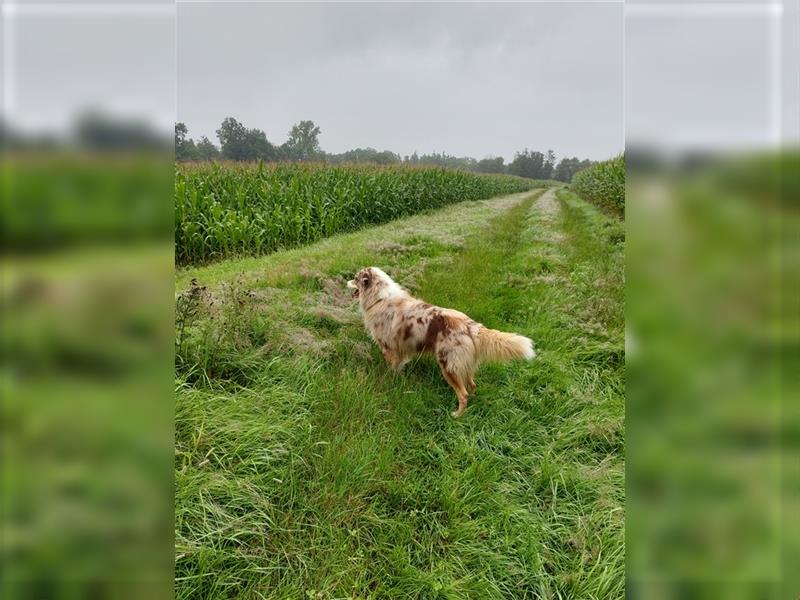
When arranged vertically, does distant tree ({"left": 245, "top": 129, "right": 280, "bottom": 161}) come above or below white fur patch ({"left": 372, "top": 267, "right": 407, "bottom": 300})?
above

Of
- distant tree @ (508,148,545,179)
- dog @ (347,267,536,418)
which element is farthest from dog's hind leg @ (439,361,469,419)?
distant tree @ (508,148,545,179)

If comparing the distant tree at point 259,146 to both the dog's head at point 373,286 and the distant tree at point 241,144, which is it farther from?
the dog's head at point 373,286

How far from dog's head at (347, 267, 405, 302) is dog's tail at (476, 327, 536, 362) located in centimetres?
124

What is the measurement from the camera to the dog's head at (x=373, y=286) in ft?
14.4

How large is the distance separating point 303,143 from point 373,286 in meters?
14.7

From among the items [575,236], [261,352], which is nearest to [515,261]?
[575,236]

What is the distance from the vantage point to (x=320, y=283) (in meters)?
5.97

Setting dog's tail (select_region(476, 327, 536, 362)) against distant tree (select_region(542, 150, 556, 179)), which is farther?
distant tree (select_region(542, 150, 556, 179))

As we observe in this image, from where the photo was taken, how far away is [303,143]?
1706 centimetres

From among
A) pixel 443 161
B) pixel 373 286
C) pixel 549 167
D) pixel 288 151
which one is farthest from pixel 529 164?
pixel 373 286

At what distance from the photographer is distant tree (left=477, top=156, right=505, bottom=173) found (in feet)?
119
